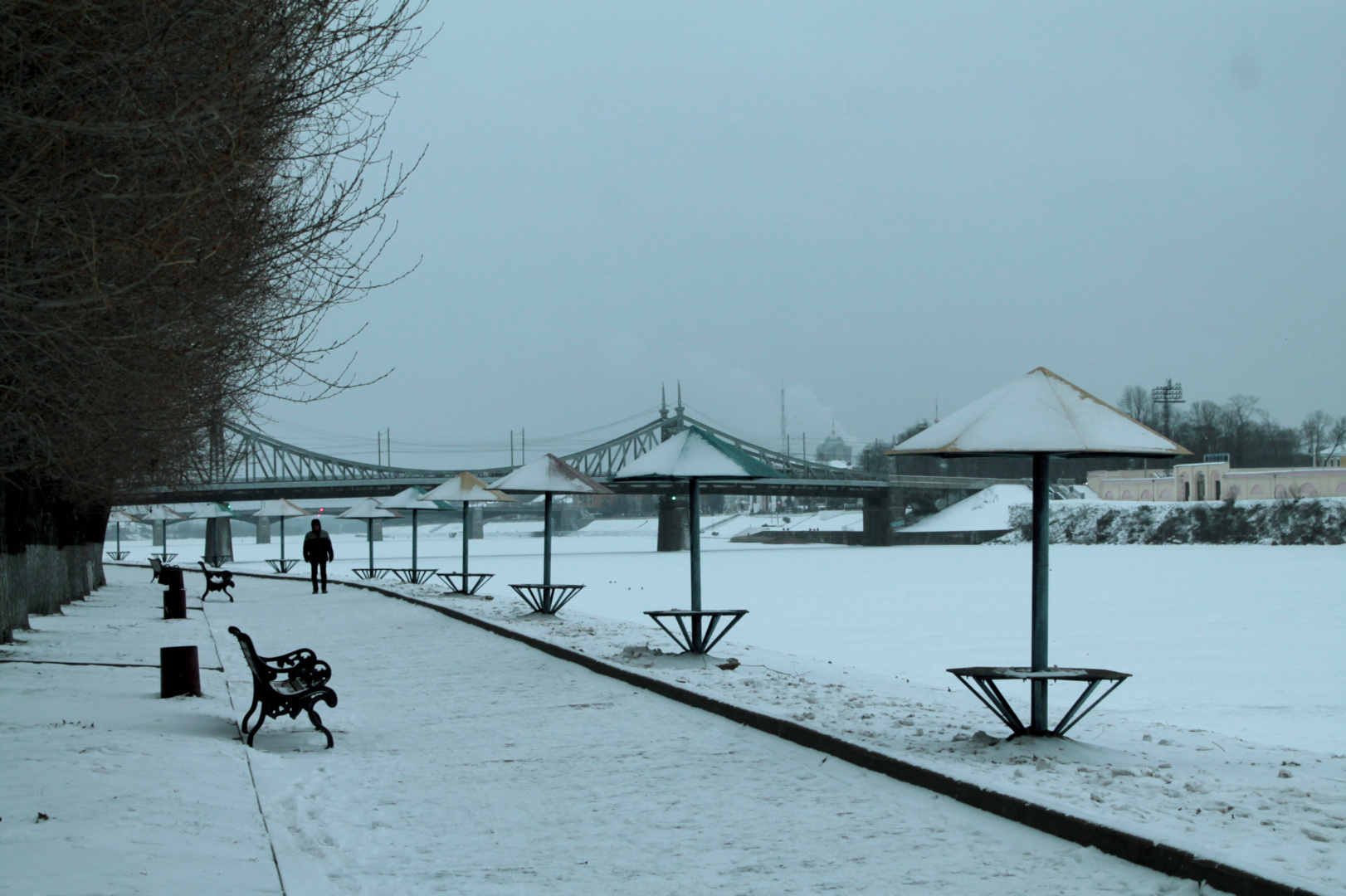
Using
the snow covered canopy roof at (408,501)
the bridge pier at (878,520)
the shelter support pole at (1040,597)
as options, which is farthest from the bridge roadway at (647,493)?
the shelter support pole at (1040,597)

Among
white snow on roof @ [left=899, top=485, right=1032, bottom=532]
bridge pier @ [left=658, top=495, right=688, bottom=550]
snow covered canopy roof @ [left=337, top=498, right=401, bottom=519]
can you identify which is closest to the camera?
snow covered canopy roof @ [left=337, top=498, right=401, bottom=519]

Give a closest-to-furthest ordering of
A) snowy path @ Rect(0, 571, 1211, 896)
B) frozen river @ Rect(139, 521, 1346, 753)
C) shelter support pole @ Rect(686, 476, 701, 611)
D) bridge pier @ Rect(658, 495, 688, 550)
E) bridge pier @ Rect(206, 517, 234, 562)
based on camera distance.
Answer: snowy path @ Rect(0, 571, 1211, 896)
shelter support pole @ Rect(686, 476, 701, 611)
frozen river @ Rect(139, 521, 1346, 753)
bridge pier @ Rect(206, 517, 234, 562)
bridge pier @ Rect(658, 495, 688, 550)

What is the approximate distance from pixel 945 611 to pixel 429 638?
42.6ft

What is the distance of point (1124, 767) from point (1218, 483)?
8235 cm

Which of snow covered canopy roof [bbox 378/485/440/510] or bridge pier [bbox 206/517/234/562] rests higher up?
snow covered canopy roof [bbox 378/485/440/510]

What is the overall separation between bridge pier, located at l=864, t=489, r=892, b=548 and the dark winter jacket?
60.4 metres

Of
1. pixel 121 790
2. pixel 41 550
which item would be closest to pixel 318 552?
pixel 41 550

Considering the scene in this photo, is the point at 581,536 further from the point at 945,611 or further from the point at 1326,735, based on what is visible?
the point at 1326,735

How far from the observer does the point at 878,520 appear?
84938 millimetres

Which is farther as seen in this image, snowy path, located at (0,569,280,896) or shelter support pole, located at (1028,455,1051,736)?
shelter support pole, located at (1028,455,1051,736)

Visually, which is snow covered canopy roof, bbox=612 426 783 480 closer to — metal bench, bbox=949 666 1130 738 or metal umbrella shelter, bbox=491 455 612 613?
metal bench, bbox=949 666 1130 738

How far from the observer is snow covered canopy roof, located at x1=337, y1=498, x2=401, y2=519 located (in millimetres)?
32750

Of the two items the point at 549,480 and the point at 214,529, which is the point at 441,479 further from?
the point at 549,480

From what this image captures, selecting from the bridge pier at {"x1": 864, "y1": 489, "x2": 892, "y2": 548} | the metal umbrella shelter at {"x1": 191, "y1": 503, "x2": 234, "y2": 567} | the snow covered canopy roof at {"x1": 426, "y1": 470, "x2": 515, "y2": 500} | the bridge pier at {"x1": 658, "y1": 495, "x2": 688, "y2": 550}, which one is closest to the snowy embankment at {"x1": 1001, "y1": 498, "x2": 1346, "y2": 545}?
the bridge pier at {"x1": 864, "y1": 489, "x2": 892, "y2": 548}
